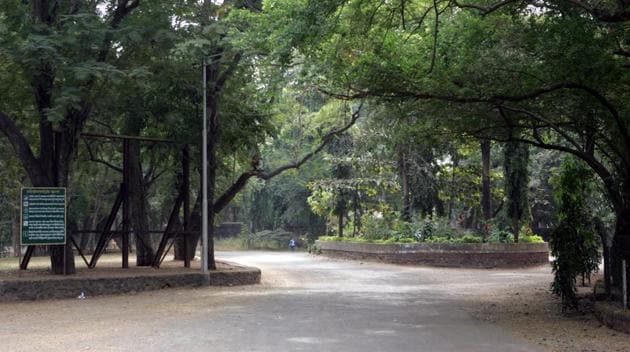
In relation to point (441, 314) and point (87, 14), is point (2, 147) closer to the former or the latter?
point (87, 14)

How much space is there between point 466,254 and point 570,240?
15174 millimetres

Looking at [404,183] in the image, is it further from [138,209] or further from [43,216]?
[43,216]

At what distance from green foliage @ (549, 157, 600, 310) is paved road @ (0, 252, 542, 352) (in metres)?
2.17

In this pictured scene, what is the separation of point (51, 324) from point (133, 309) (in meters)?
2.14

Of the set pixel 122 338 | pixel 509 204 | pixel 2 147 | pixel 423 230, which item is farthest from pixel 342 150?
pixel 122 338

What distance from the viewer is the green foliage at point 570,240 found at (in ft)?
A: 43.3

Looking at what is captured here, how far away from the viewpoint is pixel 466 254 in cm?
→ 2820

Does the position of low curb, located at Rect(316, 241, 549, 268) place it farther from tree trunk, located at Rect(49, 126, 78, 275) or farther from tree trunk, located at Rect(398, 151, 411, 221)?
A: tree trunk, located at Rect(49, 126, 78, 275)

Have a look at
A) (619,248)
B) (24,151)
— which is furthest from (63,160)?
(619,248)

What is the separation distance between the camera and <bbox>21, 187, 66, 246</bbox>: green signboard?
55.9ft

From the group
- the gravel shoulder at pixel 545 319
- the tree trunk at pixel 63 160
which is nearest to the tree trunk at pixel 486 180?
the gravel shoulder at pixel 545 319

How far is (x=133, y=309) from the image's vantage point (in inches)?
551

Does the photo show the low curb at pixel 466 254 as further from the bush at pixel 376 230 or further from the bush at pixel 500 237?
the bush at pixel 376 230

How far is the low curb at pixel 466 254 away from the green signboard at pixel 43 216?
52.3 feet
